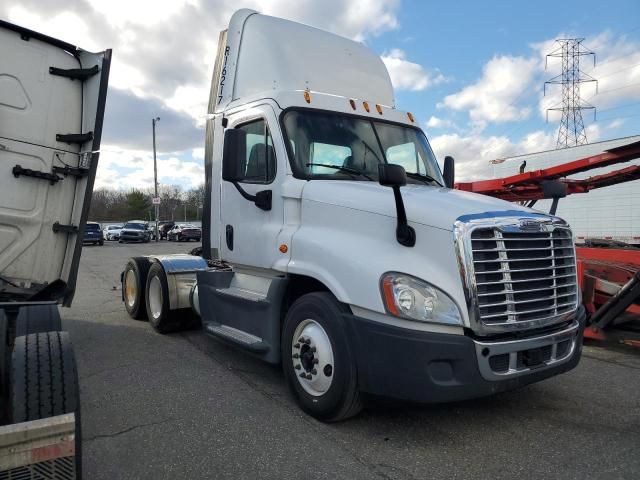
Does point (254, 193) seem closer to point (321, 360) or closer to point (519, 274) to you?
point (321, 360)

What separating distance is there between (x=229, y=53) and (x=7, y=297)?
11.3 feet

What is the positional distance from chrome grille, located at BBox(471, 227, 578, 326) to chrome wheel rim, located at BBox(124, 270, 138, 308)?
587 cm

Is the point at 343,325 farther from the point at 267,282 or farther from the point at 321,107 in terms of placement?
the point at 321,107

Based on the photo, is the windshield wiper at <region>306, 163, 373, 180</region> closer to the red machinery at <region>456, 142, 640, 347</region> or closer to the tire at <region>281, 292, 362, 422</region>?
the tire at <region>281, 292, 362, 422</region>

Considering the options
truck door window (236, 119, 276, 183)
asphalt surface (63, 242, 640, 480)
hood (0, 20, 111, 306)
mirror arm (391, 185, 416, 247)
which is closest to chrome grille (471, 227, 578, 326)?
mirror arm (391, 185, 416, 247)

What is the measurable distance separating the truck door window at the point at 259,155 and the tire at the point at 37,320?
2034 mm

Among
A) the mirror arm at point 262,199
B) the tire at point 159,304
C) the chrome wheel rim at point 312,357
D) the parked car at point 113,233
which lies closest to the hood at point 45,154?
the tire at point 159,304

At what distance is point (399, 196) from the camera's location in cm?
355

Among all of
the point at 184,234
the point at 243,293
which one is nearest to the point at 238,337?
the point at 243,293

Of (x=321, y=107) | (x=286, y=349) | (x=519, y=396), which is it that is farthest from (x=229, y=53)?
(x=519, y=396)

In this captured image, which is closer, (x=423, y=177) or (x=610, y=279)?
(x=423, y=177)

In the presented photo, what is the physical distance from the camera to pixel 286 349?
4254 mm

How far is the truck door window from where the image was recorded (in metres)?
4.70

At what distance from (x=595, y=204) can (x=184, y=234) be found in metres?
31.4
